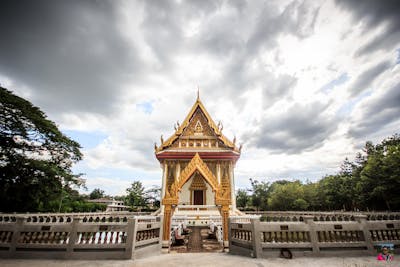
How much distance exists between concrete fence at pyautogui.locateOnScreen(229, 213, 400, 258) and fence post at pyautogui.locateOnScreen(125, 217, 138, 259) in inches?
132

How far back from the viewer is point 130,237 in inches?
203

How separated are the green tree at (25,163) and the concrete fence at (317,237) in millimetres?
14680

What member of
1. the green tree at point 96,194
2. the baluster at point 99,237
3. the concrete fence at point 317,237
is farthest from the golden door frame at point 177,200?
the green tree at point 96,194

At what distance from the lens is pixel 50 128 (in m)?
14.3

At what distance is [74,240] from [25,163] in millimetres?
11500

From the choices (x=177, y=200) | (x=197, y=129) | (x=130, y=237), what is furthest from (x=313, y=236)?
(x=197, y=129)

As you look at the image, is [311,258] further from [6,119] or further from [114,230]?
[6,119]

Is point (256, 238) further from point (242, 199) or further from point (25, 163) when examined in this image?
point (242, 199)

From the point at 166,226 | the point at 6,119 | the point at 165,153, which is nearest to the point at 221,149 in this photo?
the point at 165,153

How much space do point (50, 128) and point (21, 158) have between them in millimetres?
2805

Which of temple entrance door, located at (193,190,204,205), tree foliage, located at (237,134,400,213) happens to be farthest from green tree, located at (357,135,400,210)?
temple entrance door, located at (193,190,204,205)

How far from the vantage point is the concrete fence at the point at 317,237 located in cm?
516

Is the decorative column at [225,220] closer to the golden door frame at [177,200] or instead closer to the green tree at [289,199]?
the golden door frame at [177,200]

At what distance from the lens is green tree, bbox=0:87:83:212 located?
39.8ft
